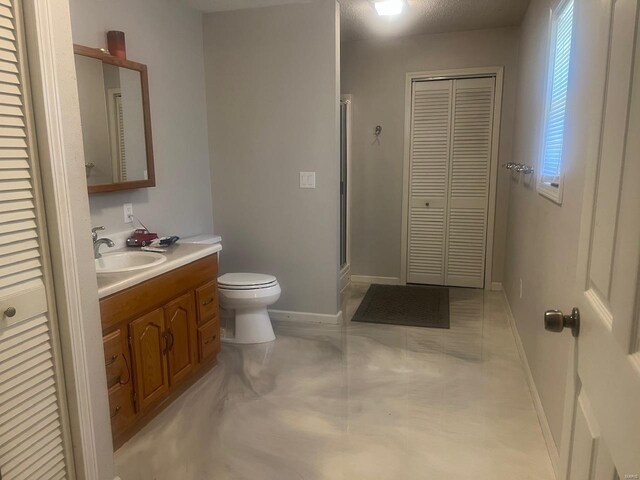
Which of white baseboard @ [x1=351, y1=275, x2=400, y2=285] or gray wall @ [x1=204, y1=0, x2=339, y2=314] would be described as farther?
white baseboard @ [x1=351, y1=275, x2=400, y2=285]

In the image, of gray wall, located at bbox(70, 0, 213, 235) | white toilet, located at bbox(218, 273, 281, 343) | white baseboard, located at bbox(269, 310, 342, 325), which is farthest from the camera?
white baseboard, located at bbox(269, 310, 342, 325)

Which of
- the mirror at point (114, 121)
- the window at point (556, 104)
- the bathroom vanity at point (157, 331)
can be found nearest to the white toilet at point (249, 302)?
the bathroom vanity at point (157, 331)

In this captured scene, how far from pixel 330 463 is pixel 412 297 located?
2464mm

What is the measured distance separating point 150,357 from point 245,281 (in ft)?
3.34

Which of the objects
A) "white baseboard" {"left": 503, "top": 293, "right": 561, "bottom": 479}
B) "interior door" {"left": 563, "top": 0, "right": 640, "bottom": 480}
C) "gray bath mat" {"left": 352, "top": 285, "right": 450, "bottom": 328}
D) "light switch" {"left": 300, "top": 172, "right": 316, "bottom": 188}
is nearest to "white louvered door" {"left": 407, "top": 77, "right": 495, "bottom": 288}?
"gray bath mat" {"left": 352, "top": 285, "right": 450, "bottom": 328}

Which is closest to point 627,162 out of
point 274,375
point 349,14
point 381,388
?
point 381,388

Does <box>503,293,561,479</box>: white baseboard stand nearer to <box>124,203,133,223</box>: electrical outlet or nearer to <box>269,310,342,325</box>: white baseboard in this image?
<box>269,310,342,325</box>: white baseboard

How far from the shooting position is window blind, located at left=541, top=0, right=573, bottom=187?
199 centimetres

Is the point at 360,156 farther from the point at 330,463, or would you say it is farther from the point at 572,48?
the point at 330,463

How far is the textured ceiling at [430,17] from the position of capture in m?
3.31

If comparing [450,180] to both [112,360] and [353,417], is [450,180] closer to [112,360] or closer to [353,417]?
[353,417]

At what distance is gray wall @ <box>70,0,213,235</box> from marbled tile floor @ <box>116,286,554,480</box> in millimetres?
1054

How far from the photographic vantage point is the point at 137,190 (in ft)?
9.08

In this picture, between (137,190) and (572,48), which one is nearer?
(572,48)
